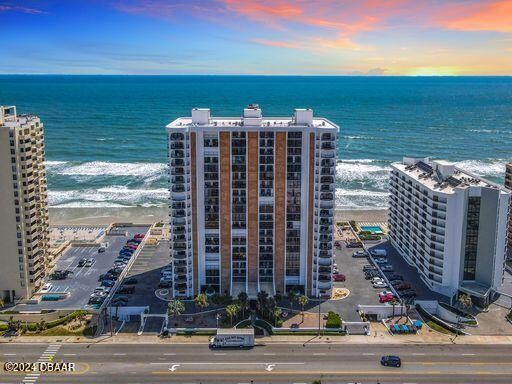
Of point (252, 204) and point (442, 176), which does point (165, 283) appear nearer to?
point (252, 204)

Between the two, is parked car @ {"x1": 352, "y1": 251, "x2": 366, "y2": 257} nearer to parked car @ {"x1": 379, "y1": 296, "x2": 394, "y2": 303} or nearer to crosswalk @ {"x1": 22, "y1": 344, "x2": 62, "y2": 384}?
parked car @ {"x1": 379, "y1": 296, "x2": 394, "y2": 303}

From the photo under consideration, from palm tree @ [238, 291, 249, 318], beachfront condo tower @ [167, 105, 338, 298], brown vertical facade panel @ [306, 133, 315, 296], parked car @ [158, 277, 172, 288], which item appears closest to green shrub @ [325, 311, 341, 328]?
beachfront condo tower @ [167, 105, 338, 298]

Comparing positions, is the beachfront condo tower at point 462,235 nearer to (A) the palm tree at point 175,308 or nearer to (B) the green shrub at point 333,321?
(B) the green shrub at point 333,321

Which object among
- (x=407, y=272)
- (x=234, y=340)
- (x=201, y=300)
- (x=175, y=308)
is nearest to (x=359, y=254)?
(x=407, y=272)

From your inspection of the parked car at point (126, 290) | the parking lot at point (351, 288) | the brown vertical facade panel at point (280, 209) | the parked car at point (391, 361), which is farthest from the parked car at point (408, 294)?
the parked car at point (126, 290)

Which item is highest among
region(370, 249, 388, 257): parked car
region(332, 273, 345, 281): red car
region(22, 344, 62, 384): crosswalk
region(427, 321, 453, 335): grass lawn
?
region(370, 249, 388, 257): parked car
